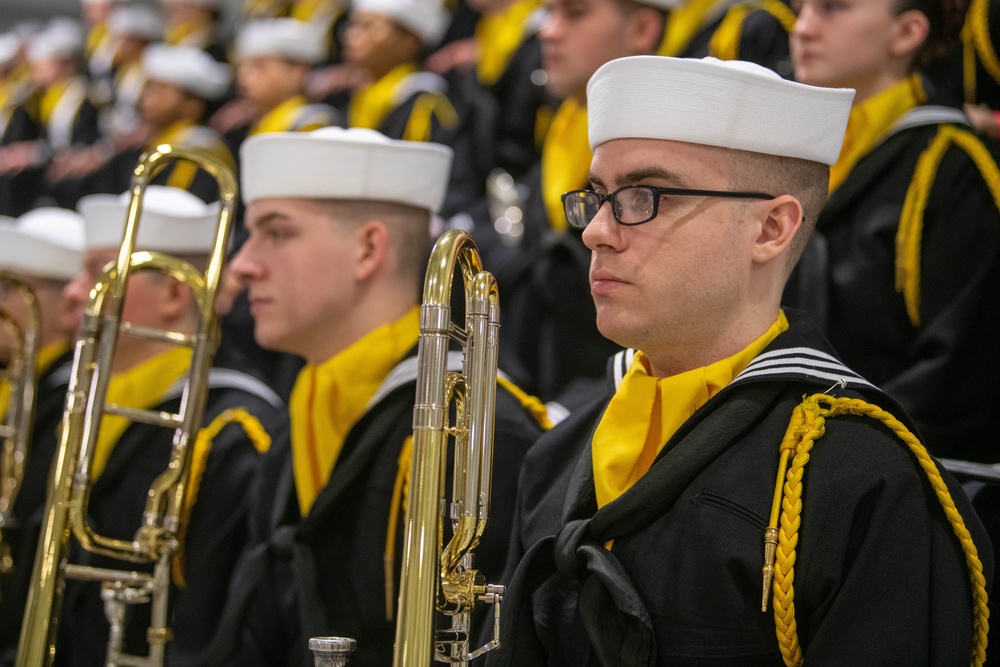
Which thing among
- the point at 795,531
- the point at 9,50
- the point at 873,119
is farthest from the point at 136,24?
the point at 795,531

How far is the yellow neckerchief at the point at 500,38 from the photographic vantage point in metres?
6.26

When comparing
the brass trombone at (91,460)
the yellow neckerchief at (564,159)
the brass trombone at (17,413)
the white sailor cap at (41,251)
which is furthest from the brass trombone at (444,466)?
the white sailor cap at (41,251)

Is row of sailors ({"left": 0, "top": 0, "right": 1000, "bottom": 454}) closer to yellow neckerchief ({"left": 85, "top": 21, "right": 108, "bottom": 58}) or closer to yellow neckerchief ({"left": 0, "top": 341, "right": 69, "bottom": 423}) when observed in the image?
yellow neckerchief ({"left": 0, "top": 341, "right": 69, "bottom": 423})

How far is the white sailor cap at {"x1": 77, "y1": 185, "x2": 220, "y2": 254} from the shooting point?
420cm

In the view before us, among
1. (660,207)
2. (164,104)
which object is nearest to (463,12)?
(164,104)

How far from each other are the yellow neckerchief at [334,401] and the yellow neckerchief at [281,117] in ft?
11.5

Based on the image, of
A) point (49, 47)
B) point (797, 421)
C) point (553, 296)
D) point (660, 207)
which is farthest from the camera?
point (49, 47)

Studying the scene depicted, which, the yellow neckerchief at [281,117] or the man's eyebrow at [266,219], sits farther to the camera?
the yellow neckerchief at [281,117]

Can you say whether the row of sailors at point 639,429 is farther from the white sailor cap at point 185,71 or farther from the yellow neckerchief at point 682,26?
the white sailor cap at point 185,71

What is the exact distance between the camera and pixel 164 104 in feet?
25.2

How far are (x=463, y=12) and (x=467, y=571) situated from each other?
19.4 feet

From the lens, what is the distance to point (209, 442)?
3795 mm

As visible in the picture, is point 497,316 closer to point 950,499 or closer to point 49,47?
point 950,499

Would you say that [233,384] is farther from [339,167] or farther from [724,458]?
[724,458]
